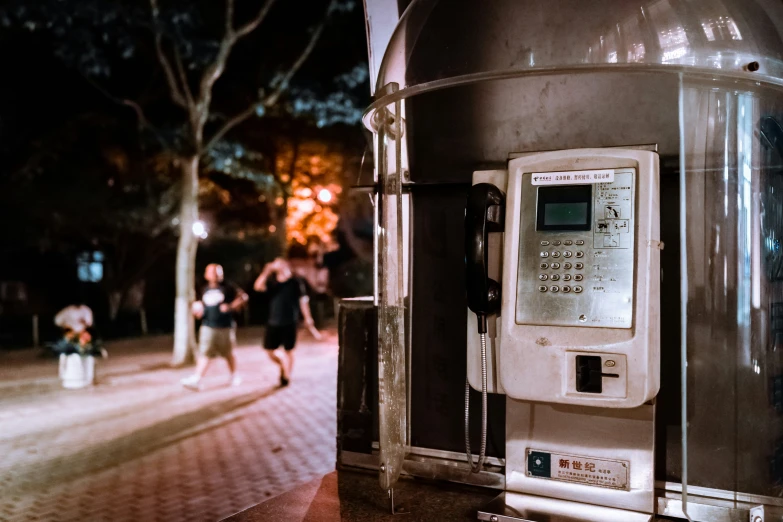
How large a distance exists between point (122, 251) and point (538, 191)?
1707 centimetres

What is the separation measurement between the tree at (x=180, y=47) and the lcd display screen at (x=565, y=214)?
882cm

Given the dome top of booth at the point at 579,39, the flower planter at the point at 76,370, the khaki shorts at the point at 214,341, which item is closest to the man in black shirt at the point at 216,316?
the khaki shorts at the point at 214,341

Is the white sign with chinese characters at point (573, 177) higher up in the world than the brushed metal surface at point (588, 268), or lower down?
higher up

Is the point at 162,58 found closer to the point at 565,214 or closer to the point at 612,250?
the point at 565,214

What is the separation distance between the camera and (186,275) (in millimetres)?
10836

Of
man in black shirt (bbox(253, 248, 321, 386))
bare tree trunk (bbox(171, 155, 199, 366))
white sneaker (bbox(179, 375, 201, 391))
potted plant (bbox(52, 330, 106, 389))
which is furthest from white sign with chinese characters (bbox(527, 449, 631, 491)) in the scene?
bare tree trunk (bbox(171, 155, 199, 366))

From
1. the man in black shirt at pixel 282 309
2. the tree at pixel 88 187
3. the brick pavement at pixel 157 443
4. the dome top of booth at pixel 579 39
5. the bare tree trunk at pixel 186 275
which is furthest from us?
the tree at pixel 88 187

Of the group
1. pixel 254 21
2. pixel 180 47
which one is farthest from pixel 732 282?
pixel 180 47

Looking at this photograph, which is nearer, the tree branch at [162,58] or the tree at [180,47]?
the tree at [180,47]

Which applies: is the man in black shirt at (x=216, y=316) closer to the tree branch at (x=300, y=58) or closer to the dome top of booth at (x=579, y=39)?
the tree branch at (x=300, y=58)

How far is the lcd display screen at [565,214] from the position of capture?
2.53 metres

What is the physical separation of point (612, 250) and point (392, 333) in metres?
0.98

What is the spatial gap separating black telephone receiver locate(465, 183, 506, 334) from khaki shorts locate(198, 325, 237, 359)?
6.05m

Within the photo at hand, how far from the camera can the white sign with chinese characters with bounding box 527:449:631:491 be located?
106 inches
